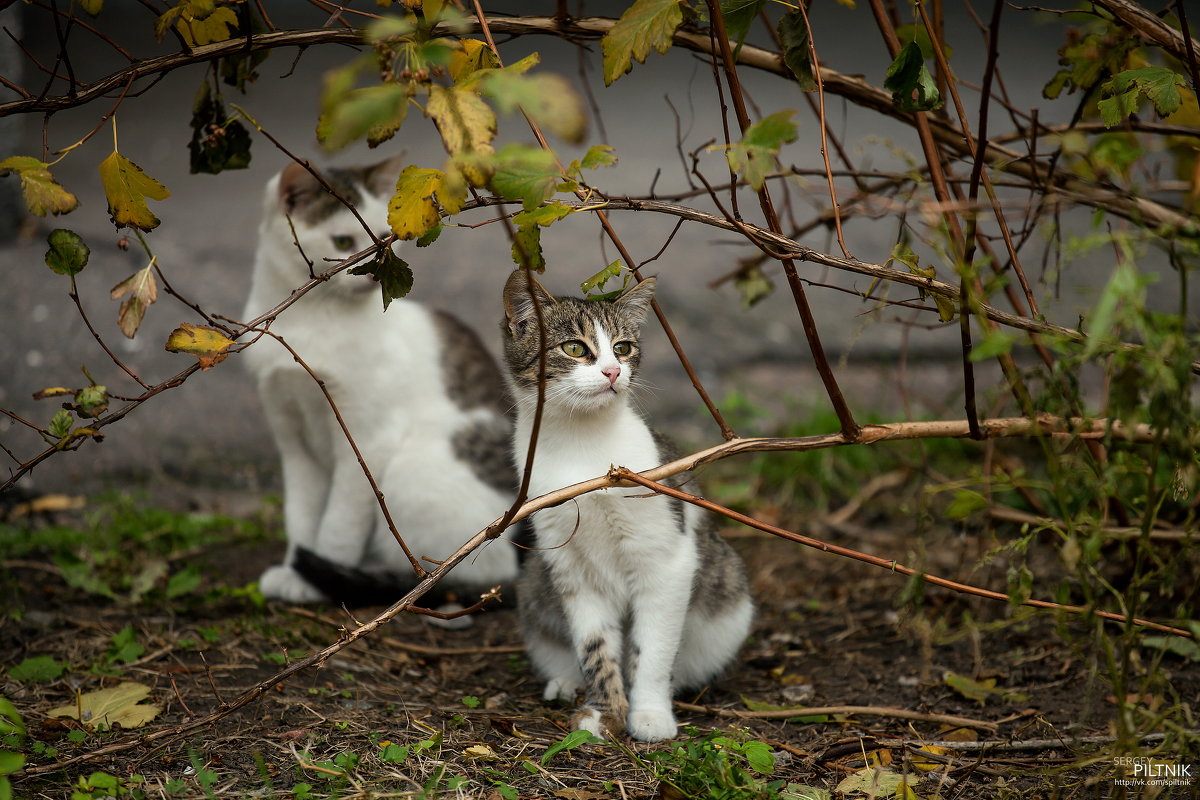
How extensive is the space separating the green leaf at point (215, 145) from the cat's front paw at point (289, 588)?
1.65 meters

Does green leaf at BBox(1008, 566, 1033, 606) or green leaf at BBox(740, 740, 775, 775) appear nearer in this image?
green leaf at BBox(1008, 566, 1033, 606)

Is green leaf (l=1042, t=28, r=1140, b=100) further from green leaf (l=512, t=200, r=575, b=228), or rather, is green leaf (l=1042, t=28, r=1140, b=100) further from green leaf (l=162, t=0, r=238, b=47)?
green leaf (l=162, t=0, r=238, b=47)

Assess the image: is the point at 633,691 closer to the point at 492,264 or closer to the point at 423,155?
the point at 492,264

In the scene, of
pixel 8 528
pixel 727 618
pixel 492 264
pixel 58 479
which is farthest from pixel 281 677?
pixel 492 264

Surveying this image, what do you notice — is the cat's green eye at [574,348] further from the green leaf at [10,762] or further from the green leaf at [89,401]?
the green leaf at [10,762]

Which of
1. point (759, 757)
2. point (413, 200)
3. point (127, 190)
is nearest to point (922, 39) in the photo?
point (413, 200)

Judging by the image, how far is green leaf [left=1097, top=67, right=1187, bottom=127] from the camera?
6.73ft

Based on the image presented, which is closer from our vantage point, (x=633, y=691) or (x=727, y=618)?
(x=633, y=691)

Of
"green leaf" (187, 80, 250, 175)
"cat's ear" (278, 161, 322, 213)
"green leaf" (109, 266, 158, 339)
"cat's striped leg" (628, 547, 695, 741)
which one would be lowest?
"cat's striped leg" (628, 547, 695, 741)

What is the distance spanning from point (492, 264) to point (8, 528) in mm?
3571

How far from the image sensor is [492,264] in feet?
22.0

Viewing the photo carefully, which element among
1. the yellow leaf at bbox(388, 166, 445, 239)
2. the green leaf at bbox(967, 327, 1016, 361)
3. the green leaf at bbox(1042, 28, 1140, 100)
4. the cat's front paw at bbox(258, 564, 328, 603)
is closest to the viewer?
the green leaf at bbox(967, 327, 1016, 361)

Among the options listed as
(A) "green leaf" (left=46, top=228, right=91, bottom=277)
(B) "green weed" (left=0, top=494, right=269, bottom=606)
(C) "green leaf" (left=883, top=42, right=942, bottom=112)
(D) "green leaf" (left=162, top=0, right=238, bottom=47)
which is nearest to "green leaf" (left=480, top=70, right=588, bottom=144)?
(C) "green leaf" (left=883, top=42, right=942, bottom=112)

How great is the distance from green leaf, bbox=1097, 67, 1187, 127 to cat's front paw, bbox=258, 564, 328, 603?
2.96 m
